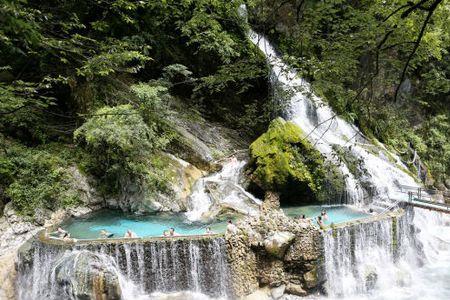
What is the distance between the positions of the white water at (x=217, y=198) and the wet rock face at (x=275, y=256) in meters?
2.69

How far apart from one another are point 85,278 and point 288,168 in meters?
7.23

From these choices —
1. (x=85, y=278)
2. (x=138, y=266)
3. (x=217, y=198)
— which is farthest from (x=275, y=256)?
(x=85, y=278)

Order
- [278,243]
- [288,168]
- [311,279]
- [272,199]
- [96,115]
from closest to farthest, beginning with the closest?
[278,243], [311,279], [96,115], [288,168], [272,199]

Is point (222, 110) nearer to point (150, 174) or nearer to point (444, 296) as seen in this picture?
point (150, 174)

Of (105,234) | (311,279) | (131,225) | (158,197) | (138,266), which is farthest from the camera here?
(158,197)

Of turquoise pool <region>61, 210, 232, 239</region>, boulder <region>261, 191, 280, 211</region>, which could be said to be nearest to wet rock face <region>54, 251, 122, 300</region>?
turquoise pool <region>61, 210, 232, 239</region>

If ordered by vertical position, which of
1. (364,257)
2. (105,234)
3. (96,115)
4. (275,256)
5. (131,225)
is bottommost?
(364,257)

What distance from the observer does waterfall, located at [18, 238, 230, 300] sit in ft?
25.5

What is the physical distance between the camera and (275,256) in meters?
8.46

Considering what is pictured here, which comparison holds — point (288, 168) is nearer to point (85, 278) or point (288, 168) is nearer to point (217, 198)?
point (217, 198)

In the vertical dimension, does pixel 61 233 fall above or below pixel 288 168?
below

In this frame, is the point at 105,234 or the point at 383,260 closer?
the point at 105,234

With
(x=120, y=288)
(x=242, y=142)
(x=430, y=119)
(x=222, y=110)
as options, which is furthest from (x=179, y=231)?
(x=430, y=119)

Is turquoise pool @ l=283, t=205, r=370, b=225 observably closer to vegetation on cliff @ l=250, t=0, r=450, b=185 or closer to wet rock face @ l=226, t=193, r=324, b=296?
wet rock face @ l=226, t=193, r=324, b=296
